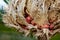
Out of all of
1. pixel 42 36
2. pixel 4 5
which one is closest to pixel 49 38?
pixel 42 36

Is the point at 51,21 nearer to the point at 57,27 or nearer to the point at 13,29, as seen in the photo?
the point at 57,27

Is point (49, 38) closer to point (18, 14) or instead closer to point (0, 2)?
point (18, 14)

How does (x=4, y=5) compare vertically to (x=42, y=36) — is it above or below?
above

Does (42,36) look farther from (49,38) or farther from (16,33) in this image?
(16,33)

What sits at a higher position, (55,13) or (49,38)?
(55,13)

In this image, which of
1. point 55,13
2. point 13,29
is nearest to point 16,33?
point 13,29
